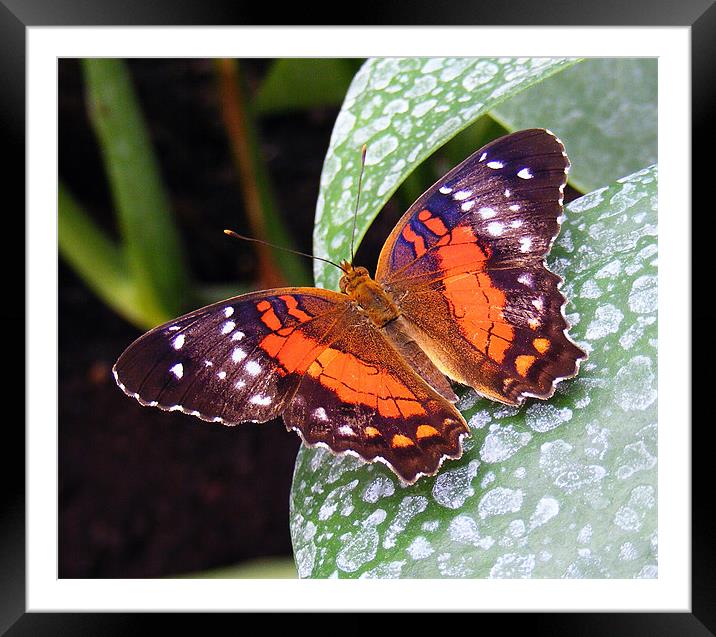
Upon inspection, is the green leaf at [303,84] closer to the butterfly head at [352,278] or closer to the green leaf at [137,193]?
the green leaf at [137,193]

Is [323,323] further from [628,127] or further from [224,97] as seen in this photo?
[224,97]

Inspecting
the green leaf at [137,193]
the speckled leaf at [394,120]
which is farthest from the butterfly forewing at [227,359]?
the green leaf at [137,193]

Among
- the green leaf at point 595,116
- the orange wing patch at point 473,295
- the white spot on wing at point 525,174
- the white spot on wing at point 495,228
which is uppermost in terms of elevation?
the green leaf at point 595,116

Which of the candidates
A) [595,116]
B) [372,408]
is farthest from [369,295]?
[595,116]

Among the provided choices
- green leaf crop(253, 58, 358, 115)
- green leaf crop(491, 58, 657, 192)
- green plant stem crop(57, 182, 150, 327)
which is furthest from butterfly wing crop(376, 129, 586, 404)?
green plant stem crop(57, 182, 150, 327)

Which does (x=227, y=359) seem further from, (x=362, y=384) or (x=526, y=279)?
(x=526, y=279)

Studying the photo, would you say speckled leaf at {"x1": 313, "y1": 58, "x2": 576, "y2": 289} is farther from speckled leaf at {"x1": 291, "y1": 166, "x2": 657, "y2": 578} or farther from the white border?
speckled leaf at {"x1": 291, "y1": 166, "x2": 657, "y2": 578}
